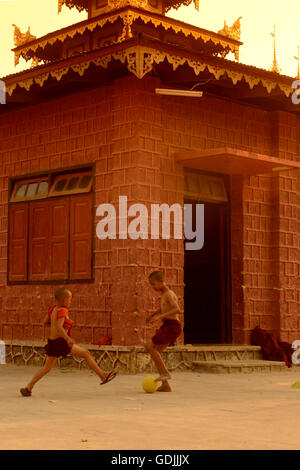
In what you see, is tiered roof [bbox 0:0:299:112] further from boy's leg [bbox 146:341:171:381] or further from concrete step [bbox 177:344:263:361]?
concrete step [bbox 177:344:263:361]

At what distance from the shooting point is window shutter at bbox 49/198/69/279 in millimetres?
13923

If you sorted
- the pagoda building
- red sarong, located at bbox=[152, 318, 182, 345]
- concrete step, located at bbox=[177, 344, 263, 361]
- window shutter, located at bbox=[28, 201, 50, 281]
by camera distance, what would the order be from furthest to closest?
window shutter, located at bbox=[28, 201, 50, 281] < concrete step, located at bbox=[177, 344, 263, 361] < the pagoda building < red sarong, located at bbox=[152, 318, 182, 345]

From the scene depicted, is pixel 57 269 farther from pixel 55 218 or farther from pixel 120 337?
pixel 120 337

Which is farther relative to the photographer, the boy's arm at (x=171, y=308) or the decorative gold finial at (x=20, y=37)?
the decorative gold finial at (x=20, y=37)

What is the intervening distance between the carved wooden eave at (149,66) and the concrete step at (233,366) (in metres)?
4.45

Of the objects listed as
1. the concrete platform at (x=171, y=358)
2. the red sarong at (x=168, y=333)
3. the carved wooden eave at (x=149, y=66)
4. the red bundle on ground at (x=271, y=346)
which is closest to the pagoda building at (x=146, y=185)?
the carved wooden eave at (x=149, y=66)

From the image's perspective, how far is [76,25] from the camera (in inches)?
695

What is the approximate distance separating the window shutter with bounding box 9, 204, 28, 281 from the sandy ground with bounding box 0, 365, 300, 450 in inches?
128

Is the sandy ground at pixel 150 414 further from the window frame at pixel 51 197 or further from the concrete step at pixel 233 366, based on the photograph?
the window frame at pixel 51 197

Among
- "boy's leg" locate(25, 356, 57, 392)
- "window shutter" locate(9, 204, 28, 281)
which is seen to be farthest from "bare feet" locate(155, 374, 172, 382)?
"window shutter" locate(9, 204, 28, 281)

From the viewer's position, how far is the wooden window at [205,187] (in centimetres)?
1384

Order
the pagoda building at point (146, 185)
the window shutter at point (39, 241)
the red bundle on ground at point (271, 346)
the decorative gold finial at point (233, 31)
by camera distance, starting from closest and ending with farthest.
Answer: the pagoda building at point (146, 185), the red bundle on ground at point (271, 346), the window shutter at point (39, 241), the decorative gold finial at point (233, 31)

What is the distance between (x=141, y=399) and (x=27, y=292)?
5876 millimetres
